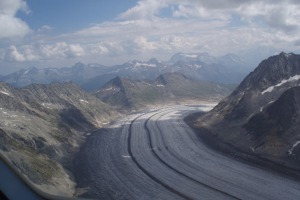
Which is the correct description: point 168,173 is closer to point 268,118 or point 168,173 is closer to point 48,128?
point 268,118

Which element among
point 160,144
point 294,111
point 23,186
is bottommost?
point 160,144

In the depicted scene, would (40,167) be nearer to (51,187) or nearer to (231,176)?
(51,187)

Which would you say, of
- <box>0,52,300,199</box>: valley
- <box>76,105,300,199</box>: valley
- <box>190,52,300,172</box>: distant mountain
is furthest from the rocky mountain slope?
<box>190,52,300,172</box>: distant mountain

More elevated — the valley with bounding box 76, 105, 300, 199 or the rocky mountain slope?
the rocky mountain slope

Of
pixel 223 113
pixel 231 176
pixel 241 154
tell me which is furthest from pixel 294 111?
pixel 223 113

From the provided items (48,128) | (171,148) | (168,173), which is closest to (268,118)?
(171,148)

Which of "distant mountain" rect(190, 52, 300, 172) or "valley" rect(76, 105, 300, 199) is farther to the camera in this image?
"distant mountain" rect(190, 52, 300, 172)

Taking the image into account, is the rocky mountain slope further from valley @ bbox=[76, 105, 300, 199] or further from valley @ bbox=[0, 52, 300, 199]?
valley @ bbox=[76, 105, 300, 199]
